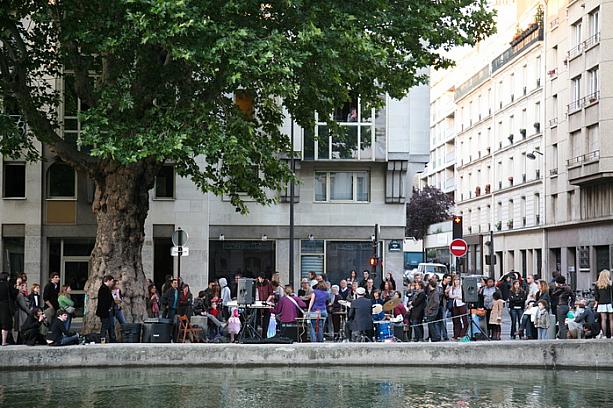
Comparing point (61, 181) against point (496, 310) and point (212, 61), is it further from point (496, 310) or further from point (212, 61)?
point (496, 310)

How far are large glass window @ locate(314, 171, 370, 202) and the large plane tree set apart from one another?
1565cm

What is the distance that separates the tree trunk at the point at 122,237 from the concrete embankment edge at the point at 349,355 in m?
5.50

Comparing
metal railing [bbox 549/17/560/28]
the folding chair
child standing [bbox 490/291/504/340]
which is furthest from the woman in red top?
metal railing [bbox 549/17/560/28]

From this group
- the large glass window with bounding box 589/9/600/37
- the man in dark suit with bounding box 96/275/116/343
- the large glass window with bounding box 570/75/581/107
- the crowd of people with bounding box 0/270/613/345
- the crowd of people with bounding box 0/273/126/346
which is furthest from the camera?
the large glass window with bounding box 570/75/581/107

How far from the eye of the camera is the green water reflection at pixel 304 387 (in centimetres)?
1495

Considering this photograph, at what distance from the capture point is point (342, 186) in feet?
142

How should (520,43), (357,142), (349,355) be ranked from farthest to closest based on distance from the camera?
(520,43), (357,142), (349,355)

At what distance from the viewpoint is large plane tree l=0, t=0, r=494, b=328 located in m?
22.1

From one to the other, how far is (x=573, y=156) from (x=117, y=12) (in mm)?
41430

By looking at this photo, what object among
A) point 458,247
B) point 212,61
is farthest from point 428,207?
point 212,61

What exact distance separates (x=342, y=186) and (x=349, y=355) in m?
23.5

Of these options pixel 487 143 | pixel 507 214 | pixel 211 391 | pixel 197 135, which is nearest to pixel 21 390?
pixel 211 391

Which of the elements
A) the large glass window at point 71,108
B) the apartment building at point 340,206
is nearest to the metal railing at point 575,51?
the apartment building at point 340,206

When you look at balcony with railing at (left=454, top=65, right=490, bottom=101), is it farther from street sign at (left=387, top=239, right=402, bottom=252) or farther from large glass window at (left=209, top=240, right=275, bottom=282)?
large glass window at (left=209, top=240, right=275, bottom=282)
